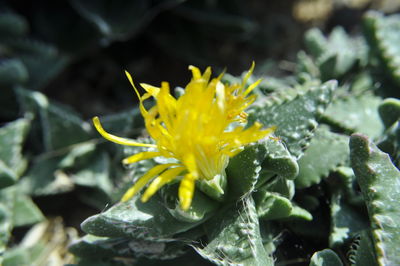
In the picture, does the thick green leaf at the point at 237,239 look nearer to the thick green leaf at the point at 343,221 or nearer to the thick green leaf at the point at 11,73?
the thick green leaf at the point at 343,221

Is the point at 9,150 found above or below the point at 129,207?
below

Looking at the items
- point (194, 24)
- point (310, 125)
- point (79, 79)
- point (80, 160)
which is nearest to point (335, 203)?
point (310, 125)

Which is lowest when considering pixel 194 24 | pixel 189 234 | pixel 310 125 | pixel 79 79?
pixel 79 79

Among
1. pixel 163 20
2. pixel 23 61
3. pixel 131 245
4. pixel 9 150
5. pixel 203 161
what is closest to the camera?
pixel 203 161

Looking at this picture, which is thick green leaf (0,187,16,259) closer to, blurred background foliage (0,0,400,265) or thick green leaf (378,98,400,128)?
blurred background foliage (0,0,400,265)

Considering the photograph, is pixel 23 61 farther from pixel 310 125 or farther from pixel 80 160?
pixel 310 125

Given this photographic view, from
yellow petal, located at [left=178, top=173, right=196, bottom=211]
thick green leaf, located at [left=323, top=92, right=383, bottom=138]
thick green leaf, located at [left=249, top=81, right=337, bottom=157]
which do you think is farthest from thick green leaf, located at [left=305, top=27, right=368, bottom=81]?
yellow petal, located at [left=178, top=173, right=196, bottom=211]
